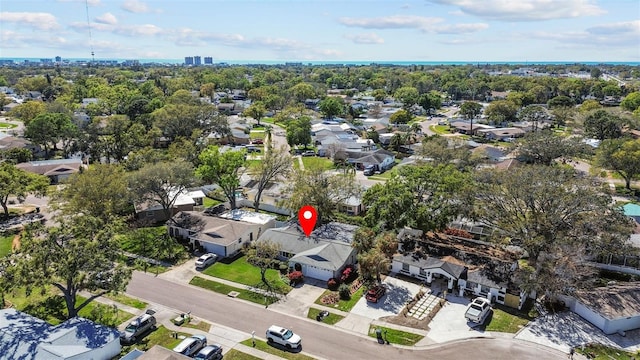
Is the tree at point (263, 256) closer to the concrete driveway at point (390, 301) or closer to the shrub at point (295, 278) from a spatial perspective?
the shrub at point (295, 278)

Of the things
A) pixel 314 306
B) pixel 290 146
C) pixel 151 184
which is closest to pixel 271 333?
pixel 314 306

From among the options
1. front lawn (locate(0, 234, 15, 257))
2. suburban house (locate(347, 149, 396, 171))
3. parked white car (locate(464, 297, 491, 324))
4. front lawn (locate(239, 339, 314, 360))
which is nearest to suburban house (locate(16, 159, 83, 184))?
front lawn (locate(0, 234, 15, 257))

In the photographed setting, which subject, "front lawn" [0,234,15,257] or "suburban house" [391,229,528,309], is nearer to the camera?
"suburban house" [391,229,528,309]

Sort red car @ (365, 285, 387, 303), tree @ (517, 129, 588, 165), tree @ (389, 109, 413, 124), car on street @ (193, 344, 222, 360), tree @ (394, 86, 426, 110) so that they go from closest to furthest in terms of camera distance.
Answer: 1. car on street @ (193, 344, 222, 360)
2. red car @ (365, 285, 387, 303)
3. tree @ (517, 129, 588, 165)
4. tree @ (389, 109, 413, 124)
5. tree @ (394, 86, 426, 110)

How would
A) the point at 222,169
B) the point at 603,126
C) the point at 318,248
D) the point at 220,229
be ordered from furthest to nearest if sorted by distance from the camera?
the point at 603,126
the point at 222,169
the point at 220,229
the point at 318,248

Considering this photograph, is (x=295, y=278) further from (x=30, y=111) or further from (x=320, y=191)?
(x=30, y=111)

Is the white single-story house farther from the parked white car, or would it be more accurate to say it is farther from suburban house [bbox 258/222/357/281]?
suburban house [bbox 258/222/357/281]

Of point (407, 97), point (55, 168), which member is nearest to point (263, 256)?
point (55, 168)

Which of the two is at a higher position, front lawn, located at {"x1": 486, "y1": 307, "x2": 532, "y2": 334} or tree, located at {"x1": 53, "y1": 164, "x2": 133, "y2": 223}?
tree, located at {"x1": 53, "y1": 164, "x2": 133, "y2": 223}

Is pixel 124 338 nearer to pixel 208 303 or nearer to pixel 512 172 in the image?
pixel 208 303
